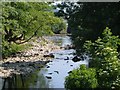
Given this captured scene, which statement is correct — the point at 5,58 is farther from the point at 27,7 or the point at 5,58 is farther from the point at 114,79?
the point at 114,79

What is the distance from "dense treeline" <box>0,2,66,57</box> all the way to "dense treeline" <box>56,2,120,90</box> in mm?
3749

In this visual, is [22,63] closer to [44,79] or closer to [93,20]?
[44,79]

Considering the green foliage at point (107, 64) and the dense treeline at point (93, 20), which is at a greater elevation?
the dense treeline at point (93, 20)

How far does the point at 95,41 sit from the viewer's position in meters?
14.1

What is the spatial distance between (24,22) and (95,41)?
36.1 ft

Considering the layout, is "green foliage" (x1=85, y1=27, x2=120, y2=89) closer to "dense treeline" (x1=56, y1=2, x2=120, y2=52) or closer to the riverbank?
"dense treeline" (x1=56, y1=2, x2=120, y2=52)

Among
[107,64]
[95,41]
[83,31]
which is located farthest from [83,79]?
[83,31]

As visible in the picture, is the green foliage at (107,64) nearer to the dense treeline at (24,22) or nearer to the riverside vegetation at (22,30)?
the riverside vegetation at (22,30)

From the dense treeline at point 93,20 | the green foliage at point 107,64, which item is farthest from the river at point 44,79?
the green foliage at point 107,64

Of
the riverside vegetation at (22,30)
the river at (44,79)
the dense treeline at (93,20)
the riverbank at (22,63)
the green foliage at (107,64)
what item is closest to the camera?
the green foliage at (107,64)

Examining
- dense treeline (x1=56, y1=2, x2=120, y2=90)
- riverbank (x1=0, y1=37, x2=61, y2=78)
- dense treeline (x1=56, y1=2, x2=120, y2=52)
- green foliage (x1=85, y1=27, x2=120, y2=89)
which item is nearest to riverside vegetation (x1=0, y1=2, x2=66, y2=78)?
riverbank (x1=0, y1=37, x2=61, y2=78)

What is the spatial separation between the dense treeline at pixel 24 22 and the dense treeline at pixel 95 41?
148 inches

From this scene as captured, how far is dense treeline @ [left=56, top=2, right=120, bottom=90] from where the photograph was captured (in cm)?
1305

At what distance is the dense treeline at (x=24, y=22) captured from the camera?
22283 mm
